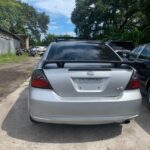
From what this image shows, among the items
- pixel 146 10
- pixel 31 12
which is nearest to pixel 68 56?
pixel 146 10

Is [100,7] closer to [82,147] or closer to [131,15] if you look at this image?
[131,15]

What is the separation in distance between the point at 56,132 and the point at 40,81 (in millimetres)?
1047

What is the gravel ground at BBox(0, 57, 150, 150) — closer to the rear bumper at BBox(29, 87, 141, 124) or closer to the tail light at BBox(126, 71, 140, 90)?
the rear bumper at BBox(29, 87, 141, 124)

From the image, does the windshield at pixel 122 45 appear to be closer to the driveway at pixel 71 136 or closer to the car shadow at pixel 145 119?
the car shadow at pixel 145 119

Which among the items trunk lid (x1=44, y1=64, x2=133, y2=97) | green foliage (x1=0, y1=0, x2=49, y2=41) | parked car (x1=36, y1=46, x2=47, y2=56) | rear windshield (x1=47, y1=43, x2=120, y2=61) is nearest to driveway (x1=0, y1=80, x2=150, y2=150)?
trunk lid (x1=44, y1=64, x2=133, y2=97)

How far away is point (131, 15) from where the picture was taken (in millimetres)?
36438

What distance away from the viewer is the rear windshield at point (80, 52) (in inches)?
227

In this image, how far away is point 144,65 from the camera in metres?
7.09

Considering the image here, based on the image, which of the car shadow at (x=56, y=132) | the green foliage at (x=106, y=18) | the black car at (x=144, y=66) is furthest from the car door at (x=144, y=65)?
the green foliage at (x=106, y=18)

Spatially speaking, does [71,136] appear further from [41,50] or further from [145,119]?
[41,50]

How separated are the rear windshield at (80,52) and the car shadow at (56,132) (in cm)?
130

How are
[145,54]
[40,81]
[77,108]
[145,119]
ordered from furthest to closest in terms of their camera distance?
[145,54], [145,119], [40,81], [77,108]

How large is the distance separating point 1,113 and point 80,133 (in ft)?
6.91

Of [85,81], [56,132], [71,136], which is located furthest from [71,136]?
[85,81]
